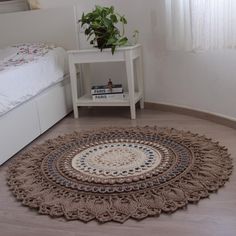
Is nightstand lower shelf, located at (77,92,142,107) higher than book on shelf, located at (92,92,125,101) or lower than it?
lower

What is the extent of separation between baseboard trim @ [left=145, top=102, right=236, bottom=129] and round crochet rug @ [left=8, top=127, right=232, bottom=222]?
28 centimetres

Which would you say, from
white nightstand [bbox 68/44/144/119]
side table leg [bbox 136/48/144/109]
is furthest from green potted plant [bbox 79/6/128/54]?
side table leg [bbox 136/48/144/109]

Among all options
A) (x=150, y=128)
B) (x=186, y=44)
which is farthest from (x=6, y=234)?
(x=186, y=44)

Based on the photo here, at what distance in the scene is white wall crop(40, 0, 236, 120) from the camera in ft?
7.67

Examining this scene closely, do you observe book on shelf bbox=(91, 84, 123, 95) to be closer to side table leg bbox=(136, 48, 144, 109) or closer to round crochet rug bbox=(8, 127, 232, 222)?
side table leg bbox=(136, 48, 144, 109)

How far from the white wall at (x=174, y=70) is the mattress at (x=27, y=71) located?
48 centimetres

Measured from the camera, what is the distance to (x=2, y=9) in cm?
327

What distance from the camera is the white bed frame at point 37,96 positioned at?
6.87ft

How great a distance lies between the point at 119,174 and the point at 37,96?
1.00m

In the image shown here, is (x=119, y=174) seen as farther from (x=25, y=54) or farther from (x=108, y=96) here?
(x=25, y=54)

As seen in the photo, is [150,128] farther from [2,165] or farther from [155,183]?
[2,165]

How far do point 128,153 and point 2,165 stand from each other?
76 cm

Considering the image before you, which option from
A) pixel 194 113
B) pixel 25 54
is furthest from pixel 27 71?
pixel 194 113

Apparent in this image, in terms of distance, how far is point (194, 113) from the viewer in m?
2.65
